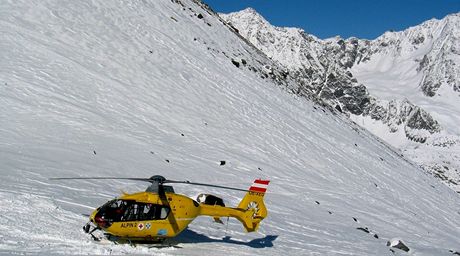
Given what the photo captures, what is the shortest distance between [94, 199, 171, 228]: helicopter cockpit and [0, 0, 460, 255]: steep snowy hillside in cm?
82

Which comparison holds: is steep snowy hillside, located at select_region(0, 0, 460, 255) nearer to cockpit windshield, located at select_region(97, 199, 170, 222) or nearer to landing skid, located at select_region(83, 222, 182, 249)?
landing skid, located at select_region(83, 222, 182, 249)

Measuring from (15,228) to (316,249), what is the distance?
1271cm

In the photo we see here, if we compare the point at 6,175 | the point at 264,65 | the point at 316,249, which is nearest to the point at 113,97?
the point at 6,175

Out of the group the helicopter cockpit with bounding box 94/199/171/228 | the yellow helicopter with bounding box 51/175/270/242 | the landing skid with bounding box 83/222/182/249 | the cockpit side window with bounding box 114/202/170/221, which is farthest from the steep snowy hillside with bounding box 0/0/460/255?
the cockpit side window with bounding box 114/202/170/221

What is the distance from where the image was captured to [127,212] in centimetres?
1603

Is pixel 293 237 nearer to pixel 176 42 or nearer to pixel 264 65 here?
pixel 176 42

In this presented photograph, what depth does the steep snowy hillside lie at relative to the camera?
1997cm

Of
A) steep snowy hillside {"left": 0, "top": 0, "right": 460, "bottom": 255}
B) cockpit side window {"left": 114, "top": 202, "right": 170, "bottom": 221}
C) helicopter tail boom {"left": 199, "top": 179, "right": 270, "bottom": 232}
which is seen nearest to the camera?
cockpit side window {"left": 114, "top": 202, "right": 170, "bottom": 221}

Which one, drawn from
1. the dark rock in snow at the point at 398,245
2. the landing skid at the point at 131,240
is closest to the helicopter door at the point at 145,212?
the landing skid at the point at 131,240

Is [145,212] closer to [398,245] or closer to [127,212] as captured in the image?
[127,212]

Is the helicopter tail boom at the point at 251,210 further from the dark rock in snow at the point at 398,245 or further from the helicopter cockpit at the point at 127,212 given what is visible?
the dark rock in snow at the point at 398,245

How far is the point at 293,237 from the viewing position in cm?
2352

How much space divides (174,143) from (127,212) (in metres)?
18.9

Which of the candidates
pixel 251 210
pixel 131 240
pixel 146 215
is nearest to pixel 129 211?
pixel 146 215
